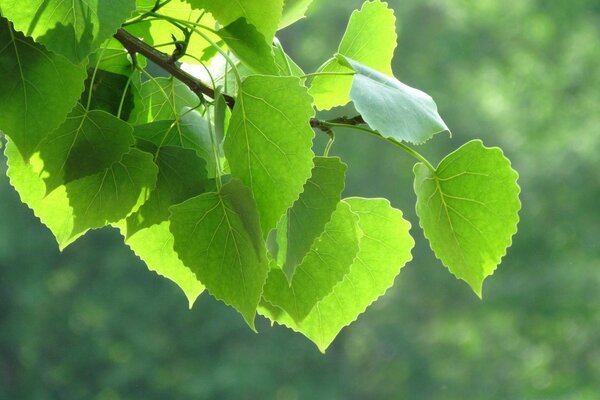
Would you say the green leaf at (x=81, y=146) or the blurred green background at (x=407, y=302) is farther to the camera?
the blurred green background at (x=407, y=302)

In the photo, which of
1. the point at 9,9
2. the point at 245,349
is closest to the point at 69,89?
the point at 9,9

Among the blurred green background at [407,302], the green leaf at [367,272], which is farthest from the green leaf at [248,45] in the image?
the blurred green background at [407,302]

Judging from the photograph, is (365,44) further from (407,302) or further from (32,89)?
(407,302)

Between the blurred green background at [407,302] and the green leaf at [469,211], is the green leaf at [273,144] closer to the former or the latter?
the green leaf at [469,211]

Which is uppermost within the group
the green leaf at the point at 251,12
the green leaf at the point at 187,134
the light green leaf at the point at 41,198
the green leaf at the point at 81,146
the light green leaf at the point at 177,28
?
the light green leaf at the point at 177,28

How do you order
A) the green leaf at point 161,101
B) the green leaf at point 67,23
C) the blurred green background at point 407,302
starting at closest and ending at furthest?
the green leaf at point 67,23
the green leaf at point 161,101
the blurred green background at point 407,302

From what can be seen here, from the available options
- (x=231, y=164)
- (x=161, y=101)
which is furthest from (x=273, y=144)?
(x=161, y=101)

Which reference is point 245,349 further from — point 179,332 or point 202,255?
point 202,255
